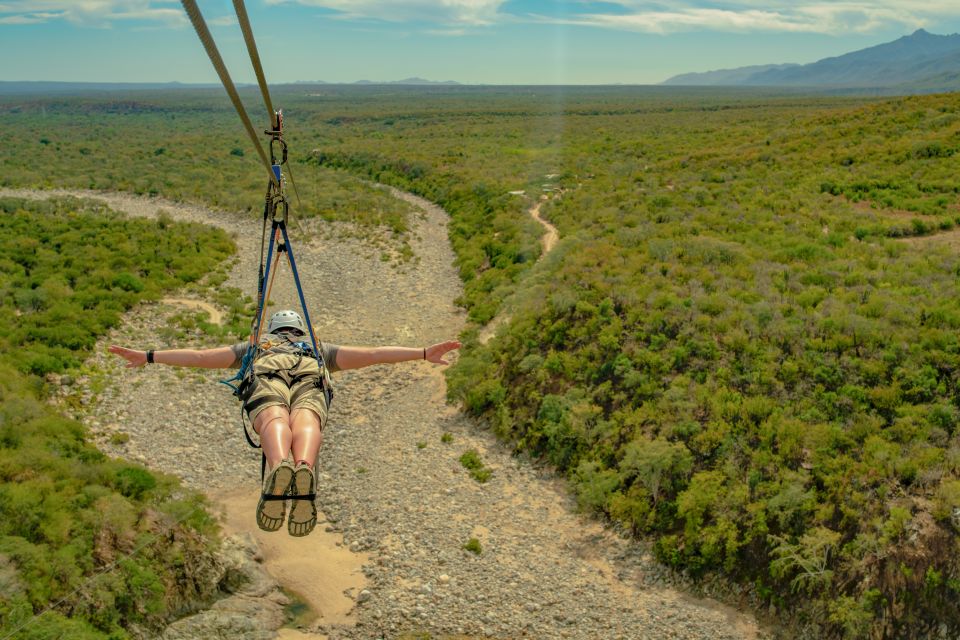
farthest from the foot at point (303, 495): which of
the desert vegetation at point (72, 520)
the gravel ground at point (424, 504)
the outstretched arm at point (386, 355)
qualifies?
the gravel ground at point (424, 504)

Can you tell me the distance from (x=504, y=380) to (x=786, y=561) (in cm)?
1051

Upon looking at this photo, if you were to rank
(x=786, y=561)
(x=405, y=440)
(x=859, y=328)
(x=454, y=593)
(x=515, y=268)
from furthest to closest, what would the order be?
(x=515, y=268) → (x=405, y=440) → (x=859, y=328) → (x=454, y=593) → (x=786, y=561)

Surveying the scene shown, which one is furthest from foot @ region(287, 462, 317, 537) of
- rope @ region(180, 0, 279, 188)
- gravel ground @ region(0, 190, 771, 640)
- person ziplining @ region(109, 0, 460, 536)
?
gravel ground @ region(0, 190, 771, 640)

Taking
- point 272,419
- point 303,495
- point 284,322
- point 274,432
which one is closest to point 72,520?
point 284,322

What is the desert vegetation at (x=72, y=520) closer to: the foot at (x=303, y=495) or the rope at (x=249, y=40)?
the foot at (x=303, y=495)

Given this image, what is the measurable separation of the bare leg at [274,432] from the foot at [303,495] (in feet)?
1.03

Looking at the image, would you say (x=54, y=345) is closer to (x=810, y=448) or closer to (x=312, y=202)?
(x=810, y=448)

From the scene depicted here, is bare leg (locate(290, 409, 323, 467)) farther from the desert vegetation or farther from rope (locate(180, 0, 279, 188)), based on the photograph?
the desert vegetation

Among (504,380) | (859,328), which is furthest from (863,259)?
(504,380)

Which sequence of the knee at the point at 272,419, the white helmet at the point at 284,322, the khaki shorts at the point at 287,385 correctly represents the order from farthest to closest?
the white helmet at the point at 284,322 → the khaki shorts at the point at 287,385 → the knee at the point at 272,419

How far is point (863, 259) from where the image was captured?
2205cm

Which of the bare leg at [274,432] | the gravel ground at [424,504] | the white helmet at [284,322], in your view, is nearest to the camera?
the bare leg at [274,432]

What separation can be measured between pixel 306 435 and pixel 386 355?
159 centimetres

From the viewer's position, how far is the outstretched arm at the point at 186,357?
822 cm
